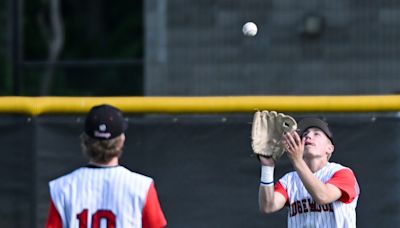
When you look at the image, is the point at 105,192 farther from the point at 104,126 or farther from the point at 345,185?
the point at 345,185

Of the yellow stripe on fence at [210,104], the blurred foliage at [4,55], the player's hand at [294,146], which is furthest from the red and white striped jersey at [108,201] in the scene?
the blurred foliage at [4,55]

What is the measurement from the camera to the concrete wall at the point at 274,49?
11.9 m

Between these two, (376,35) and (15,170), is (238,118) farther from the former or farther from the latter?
(376,35)

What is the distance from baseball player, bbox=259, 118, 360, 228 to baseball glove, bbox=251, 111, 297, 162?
0.16ft

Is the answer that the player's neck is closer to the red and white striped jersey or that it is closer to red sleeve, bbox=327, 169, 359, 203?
red sleeve, bbox=327, 169, 359, 203

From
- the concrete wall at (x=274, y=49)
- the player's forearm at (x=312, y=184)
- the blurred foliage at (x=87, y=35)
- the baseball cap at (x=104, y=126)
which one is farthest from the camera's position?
the blurred foliage at (x=87, y=35)

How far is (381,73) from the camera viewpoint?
11.8m

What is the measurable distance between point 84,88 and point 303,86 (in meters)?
8.19

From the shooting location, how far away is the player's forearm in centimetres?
593

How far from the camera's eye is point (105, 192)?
5328 millimetres

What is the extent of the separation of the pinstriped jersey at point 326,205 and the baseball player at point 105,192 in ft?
3.69

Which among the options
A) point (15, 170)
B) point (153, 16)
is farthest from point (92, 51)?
point (15, 170)

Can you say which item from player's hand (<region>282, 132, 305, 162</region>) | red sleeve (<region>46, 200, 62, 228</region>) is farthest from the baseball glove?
red sleeve (<region>46, 200, 62, 228</region>)

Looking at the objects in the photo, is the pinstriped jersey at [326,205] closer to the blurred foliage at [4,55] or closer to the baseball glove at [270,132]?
the baseball glove at [270,132]
